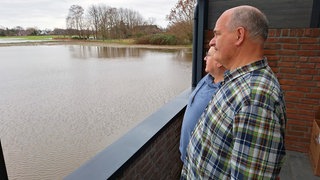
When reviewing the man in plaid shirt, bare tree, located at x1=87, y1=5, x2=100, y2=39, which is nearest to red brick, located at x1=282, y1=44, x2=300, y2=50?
the man in plaid shirt

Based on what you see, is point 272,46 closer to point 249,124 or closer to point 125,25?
point 249,124

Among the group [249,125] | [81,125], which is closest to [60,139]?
[81,125]

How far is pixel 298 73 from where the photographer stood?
2182mm

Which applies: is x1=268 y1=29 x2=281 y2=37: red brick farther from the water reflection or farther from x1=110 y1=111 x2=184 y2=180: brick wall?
the water reflection

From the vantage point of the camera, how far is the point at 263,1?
7.70 ft

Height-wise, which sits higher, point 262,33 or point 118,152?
point 262,33

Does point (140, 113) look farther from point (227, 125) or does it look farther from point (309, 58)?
point (227, 125)

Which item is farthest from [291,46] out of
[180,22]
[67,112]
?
[180,22]

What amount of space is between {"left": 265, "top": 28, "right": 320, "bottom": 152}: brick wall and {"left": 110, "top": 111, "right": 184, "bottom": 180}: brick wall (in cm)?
112

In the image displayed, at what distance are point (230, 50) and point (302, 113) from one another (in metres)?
1.89

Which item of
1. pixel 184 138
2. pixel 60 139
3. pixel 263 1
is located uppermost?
pixel 263 1

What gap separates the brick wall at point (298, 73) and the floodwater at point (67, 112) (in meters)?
3.21

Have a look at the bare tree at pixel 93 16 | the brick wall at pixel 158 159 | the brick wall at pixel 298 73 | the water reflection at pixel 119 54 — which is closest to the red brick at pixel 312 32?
the brick wall at pixel 298 73

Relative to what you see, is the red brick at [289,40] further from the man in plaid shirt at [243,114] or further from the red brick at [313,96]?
the man in plaid shirt at [243,114]
